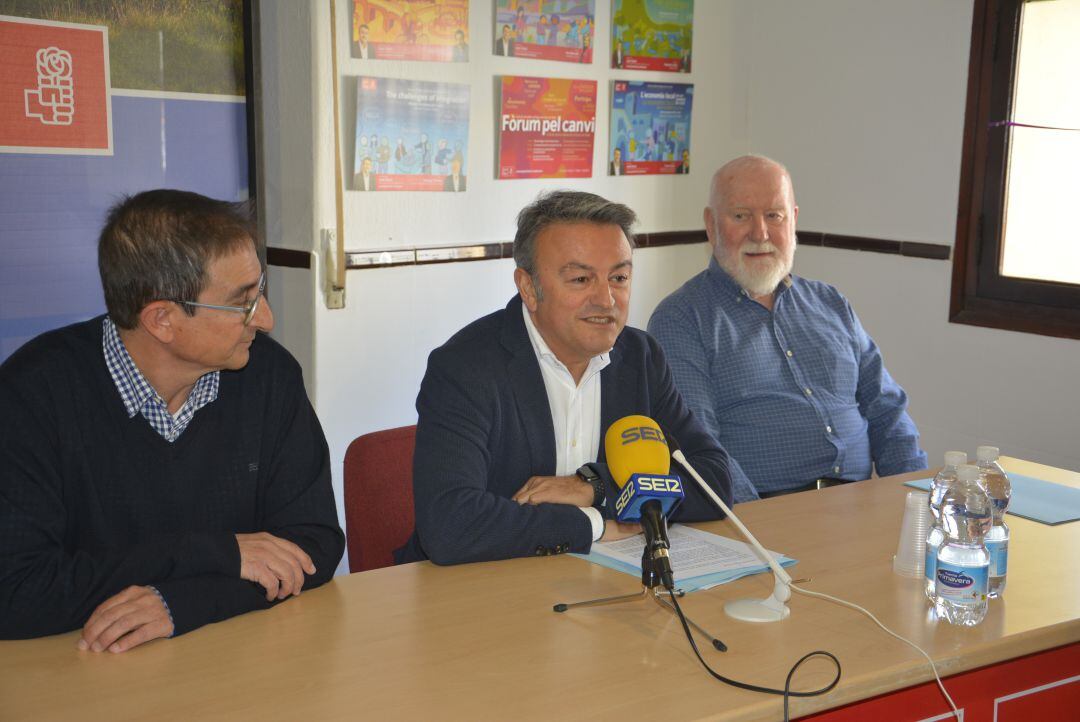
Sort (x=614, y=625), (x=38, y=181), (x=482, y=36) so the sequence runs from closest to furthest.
Answer: (x=614, y=625) < (x=38, y=181) < (x=482, y=36)

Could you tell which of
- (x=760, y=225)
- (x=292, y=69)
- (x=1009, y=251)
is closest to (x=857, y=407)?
(x=760, y=225)

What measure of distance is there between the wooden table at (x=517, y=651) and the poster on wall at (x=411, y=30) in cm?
195

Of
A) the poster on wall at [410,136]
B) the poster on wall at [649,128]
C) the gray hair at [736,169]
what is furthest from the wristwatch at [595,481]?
the poster on wall at [649,128]

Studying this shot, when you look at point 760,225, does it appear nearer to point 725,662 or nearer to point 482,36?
point 482,36

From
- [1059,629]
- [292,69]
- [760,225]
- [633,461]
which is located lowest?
[1059,629]

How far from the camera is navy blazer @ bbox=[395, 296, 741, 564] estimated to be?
1.94 m

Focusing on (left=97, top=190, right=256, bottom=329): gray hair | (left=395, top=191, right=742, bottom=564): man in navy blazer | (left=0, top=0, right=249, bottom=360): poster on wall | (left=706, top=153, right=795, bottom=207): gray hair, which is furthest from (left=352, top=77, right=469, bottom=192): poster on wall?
(left=97, top=190, right=256, bottom=329): gray hair

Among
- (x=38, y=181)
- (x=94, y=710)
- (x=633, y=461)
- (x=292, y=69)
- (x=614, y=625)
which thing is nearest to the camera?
(x=94, y=710)

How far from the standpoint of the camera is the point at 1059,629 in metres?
1.74

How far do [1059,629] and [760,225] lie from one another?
5.25 feet

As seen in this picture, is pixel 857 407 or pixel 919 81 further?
pixel 919 81

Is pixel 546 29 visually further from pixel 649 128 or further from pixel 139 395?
pixel 139 395

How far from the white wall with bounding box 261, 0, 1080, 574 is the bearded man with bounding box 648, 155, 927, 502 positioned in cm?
89

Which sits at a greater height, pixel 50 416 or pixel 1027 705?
pixel 50 416
